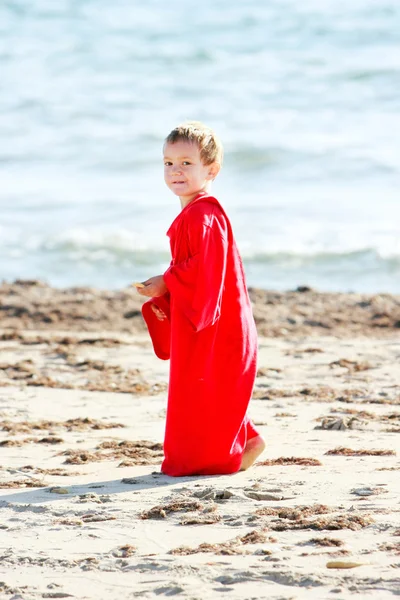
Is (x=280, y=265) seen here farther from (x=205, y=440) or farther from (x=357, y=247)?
(x=205, y=440)

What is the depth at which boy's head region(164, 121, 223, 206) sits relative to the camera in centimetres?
448

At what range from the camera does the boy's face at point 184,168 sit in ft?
14.7

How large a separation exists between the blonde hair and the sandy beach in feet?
4.44

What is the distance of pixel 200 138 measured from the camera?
4492 millimetres

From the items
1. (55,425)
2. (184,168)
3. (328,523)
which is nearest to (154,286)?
(184,168)

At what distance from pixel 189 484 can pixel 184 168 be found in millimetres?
1301

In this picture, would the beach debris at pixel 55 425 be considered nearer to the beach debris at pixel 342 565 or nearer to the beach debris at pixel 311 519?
the beach debris at pixel 311 519

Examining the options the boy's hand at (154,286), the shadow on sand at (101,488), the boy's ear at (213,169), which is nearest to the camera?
the shadow on sand at (101,488)

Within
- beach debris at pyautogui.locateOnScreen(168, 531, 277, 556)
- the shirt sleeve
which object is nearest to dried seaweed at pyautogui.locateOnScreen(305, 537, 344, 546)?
beach debris at pyautogui.locateOnScreen(168, 531, 277, 556)

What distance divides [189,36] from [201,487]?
2339 cm

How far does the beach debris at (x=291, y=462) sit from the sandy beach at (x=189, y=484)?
13 millimetres

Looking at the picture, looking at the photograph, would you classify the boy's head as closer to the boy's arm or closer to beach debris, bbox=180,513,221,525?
the boy's arm

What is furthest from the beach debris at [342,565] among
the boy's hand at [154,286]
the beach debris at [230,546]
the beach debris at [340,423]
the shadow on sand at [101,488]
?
the beach debris at [340,423]

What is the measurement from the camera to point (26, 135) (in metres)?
20.8
